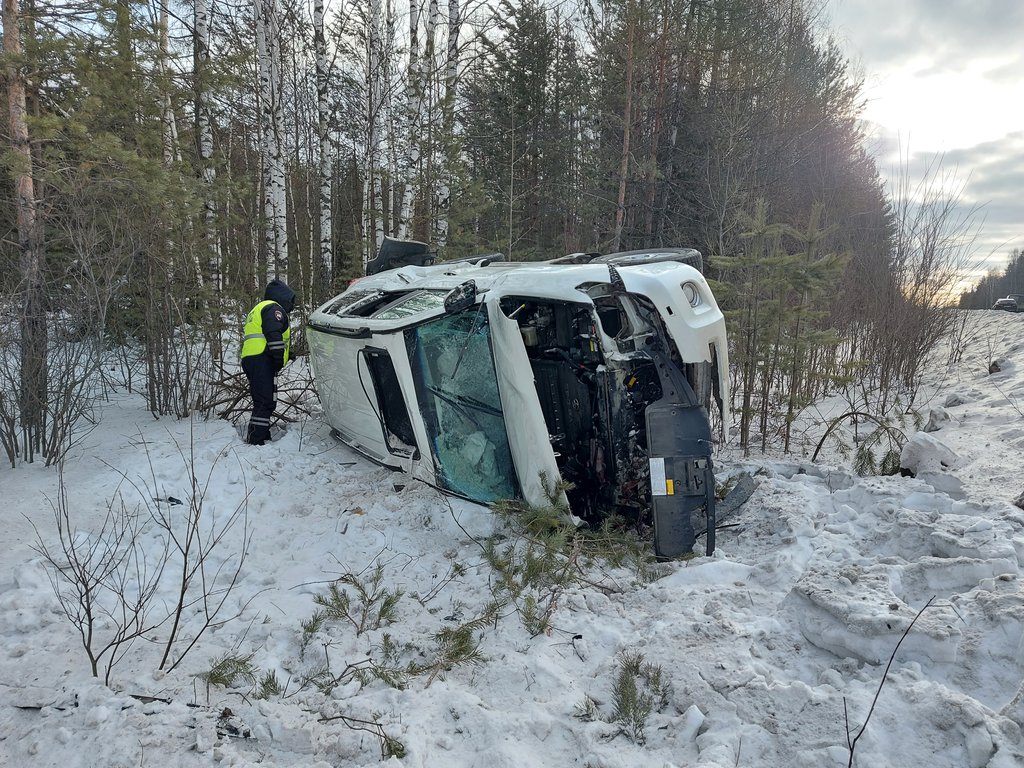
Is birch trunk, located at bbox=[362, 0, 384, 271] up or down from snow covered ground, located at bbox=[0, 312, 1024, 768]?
up

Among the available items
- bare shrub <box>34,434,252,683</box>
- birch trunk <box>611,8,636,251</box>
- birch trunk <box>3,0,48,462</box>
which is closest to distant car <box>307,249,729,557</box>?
bare shrub <box>34,434,252,683</box>

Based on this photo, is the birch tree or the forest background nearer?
the forest background

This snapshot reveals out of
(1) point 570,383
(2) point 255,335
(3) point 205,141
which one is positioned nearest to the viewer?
(1) point 570,383

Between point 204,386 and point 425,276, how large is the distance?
3030mm

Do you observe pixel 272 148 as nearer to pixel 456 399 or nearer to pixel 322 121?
pixel 322 121

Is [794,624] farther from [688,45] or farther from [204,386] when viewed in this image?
[688,45]

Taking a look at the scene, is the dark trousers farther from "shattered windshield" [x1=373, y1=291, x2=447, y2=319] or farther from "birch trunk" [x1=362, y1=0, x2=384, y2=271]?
"birch trunk" [x1=362, y1=0, x2=384, y2=271]

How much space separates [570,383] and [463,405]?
0.83 metres

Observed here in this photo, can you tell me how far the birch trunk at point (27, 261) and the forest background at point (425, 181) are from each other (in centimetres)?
2

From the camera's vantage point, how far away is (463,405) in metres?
4.53

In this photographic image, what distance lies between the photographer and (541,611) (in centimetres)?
331

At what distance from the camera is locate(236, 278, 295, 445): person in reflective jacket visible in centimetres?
583

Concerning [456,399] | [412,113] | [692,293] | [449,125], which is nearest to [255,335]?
[456,399]

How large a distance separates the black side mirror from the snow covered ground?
1514mm
